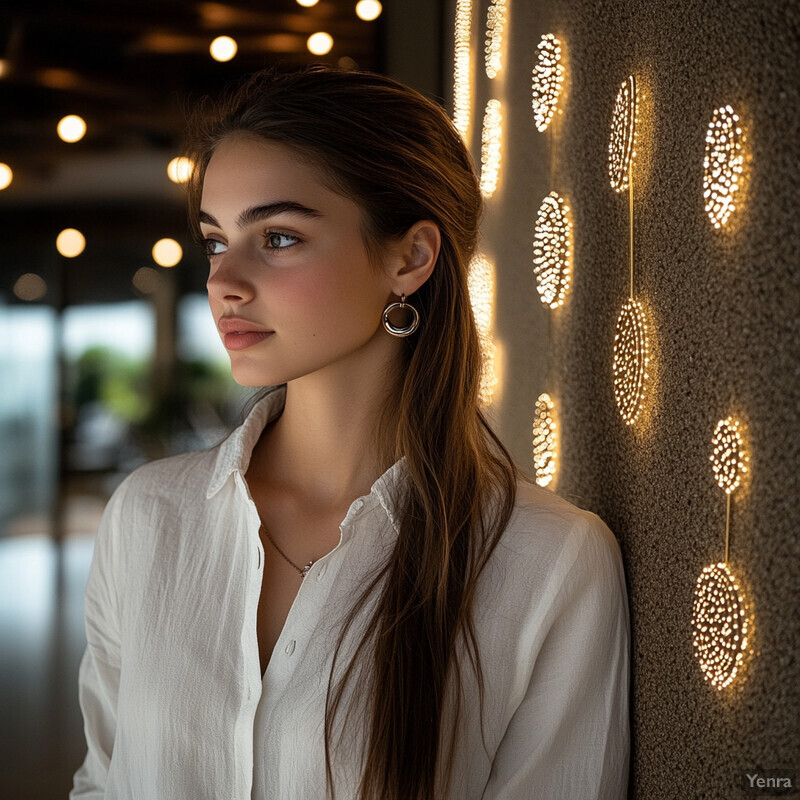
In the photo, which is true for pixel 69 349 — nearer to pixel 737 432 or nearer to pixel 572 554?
pixel 572 554

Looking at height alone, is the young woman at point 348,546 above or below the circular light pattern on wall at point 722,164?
below

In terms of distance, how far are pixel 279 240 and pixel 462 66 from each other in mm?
1304

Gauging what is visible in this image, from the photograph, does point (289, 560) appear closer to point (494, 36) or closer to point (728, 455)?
point (728, 455)

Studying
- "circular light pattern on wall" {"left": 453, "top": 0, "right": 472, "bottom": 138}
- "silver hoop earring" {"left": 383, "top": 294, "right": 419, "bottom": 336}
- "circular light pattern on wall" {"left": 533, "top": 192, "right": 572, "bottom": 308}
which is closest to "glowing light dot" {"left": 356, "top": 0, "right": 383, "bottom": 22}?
"circular light pattern on wall" {"left": 453, "top": 0, "right": 472, "bottom": 138}

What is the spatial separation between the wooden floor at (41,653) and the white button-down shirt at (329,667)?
2075 mm

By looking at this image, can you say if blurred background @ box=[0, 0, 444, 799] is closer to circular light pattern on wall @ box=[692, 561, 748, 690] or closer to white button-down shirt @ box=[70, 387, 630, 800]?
white button-down shirt @ box=[70, 387, 630, 800]

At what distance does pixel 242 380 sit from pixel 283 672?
1.30ft

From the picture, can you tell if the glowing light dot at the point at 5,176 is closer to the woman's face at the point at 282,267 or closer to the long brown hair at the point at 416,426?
the long brown hair at the point at 416,426

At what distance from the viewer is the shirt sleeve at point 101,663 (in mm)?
1365

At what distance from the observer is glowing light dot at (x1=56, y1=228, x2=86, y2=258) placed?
147 inches

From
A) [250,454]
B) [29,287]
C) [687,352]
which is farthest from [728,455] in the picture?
[29,287]

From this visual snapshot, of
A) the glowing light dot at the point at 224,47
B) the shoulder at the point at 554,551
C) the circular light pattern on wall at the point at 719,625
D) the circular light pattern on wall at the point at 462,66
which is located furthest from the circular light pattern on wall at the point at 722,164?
the glowing light dot at the point at 224,47

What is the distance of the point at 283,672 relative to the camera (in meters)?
1.11

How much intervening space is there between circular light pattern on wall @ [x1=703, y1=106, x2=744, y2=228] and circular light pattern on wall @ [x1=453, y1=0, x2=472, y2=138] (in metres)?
1.51
